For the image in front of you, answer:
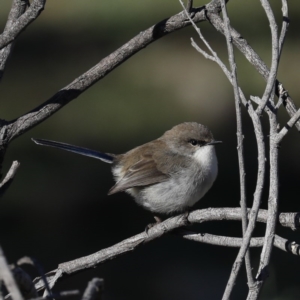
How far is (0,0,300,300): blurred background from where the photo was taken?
24.0ft

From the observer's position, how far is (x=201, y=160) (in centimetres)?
512

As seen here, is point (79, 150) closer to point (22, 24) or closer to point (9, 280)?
point (22, 24)

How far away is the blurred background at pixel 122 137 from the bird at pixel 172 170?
91 cm

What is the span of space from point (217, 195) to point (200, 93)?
3.26 metres

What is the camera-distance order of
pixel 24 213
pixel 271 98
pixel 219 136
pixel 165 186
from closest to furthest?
pixel 271 98 → pixel 165 186 → pixel 24 213 → pixel 219 136

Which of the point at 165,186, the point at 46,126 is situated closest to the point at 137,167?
the point at 165,186

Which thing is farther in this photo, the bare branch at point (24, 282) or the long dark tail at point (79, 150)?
the long dark tail at point (79, 150)

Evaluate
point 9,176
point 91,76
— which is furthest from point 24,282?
point 91,76

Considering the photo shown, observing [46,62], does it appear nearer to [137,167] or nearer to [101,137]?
[101,137]

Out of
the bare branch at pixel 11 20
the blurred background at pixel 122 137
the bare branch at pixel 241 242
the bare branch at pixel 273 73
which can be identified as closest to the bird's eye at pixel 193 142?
the blurred background at pixel 122 137

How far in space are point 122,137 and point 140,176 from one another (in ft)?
14.3

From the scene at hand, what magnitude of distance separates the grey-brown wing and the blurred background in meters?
1.20

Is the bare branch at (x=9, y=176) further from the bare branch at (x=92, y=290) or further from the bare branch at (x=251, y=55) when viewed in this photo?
the bare branch at (x=251, y=55)

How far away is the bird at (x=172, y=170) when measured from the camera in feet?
16.1
